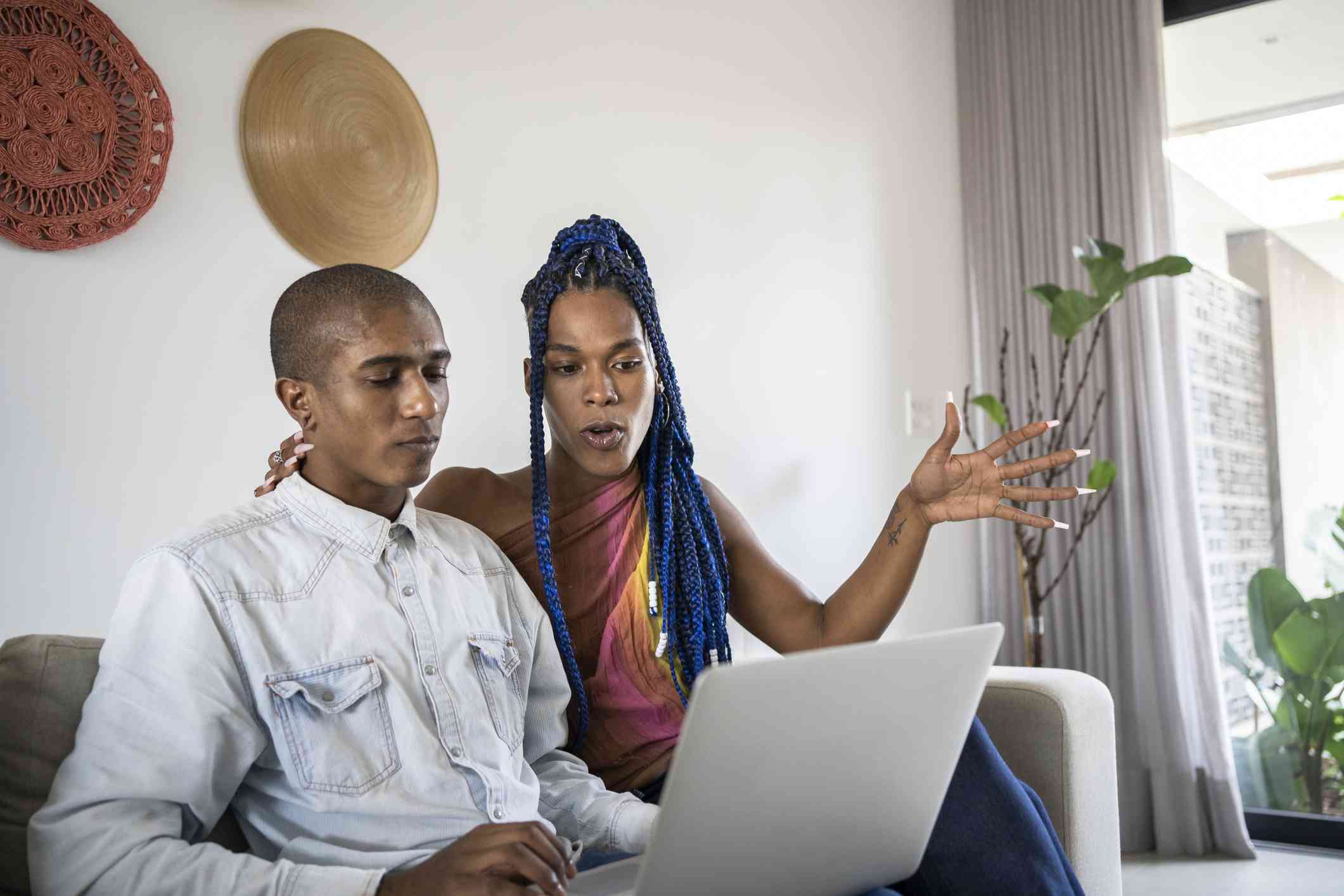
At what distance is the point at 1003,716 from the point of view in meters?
1.76

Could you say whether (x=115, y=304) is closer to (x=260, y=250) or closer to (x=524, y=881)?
(x=260, y=250)

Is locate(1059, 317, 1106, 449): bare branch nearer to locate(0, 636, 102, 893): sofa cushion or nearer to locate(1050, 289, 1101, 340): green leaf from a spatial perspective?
locate(1050, 289, 1101, 340): green leaf

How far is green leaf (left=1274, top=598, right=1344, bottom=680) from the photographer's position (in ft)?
10.4

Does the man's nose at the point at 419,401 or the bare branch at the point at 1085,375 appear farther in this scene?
the bare branch at the point at 1085,375

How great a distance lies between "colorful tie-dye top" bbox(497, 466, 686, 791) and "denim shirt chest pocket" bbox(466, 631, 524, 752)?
12.2 inches

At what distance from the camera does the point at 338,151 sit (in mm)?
1936

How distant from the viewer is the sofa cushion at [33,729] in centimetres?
107

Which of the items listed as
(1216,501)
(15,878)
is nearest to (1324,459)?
(1216,501)

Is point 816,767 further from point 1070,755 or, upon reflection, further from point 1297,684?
point 1297,684

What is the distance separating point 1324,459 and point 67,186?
315 centimetres

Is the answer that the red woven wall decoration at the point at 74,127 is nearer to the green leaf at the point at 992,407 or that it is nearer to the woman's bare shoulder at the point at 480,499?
the woman's bare shoulder at the point at 480,499

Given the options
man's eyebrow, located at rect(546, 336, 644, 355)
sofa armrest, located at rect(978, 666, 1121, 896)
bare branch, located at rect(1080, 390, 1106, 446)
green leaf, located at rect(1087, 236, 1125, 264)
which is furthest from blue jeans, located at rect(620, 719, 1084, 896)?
bare branch, located at rect(1080, 390, 1106, 446)

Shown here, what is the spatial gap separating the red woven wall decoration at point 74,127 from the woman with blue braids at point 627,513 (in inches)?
17.2

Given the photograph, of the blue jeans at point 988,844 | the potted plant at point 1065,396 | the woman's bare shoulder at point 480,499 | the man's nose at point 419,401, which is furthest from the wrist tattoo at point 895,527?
the potted plant at point 1065,396
